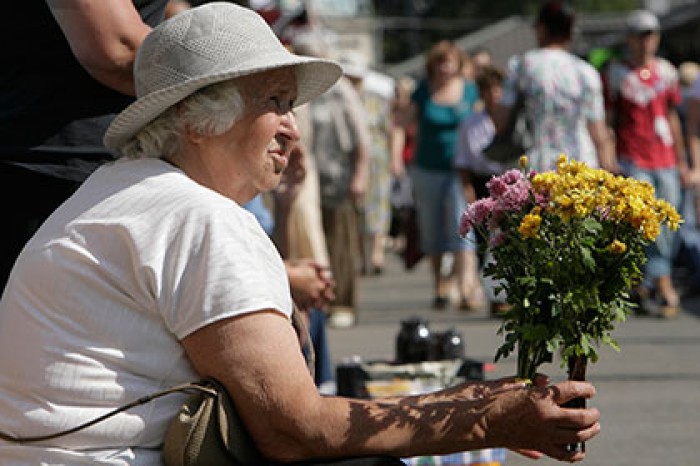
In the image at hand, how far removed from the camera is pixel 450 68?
1435 centimetres

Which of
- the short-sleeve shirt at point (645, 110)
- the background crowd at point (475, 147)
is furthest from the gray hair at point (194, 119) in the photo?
the short-sleeve shirt at point (645, 110)

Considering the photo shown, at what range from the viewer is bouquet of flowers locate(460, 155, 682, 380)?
3555mm

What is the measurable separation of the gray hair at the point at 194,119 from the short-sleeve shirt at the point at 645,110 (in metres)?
9.35

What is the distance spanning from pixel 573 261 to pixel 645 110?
941 centimetres

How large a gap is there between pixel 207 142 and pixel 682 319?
941 cm

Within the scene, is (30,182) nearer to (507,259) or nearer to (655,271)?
(507,259)

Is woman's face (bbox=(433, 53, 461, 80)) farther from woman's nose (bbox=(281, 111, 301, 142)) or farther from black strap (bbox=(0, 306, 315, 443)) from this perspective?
black strap (bbox=(0, 306, 315, 443))

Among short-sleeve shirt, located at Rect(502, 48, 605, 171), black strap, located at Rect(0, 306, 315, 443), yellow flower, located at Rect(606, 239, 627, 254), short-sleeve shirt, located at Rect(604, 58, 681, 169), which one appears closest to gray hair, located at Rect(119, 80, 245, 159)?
black strap, located at Rect(0, 306, 315, 443)

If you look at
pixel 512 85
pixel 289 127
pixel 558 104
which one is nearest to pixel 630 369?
pixel 558 104

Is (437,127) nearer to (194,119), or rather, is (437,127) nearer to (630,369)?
(630,369)

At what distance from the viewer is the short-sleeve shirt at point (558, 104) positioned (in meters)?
→ 11.0

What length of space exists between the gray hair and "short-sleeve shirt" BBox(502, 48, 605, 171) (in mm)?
7410

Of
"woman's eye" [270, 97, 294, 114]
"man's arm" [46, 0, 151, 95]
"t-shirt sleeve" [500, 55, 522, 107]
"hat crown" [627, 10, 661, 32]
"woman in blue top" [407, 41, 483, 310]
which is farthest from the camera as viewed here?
"woman in blue top" [407, 41, 483, 310]

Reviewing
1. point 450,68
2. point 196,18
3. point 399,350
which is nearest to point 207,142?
point 196,18
